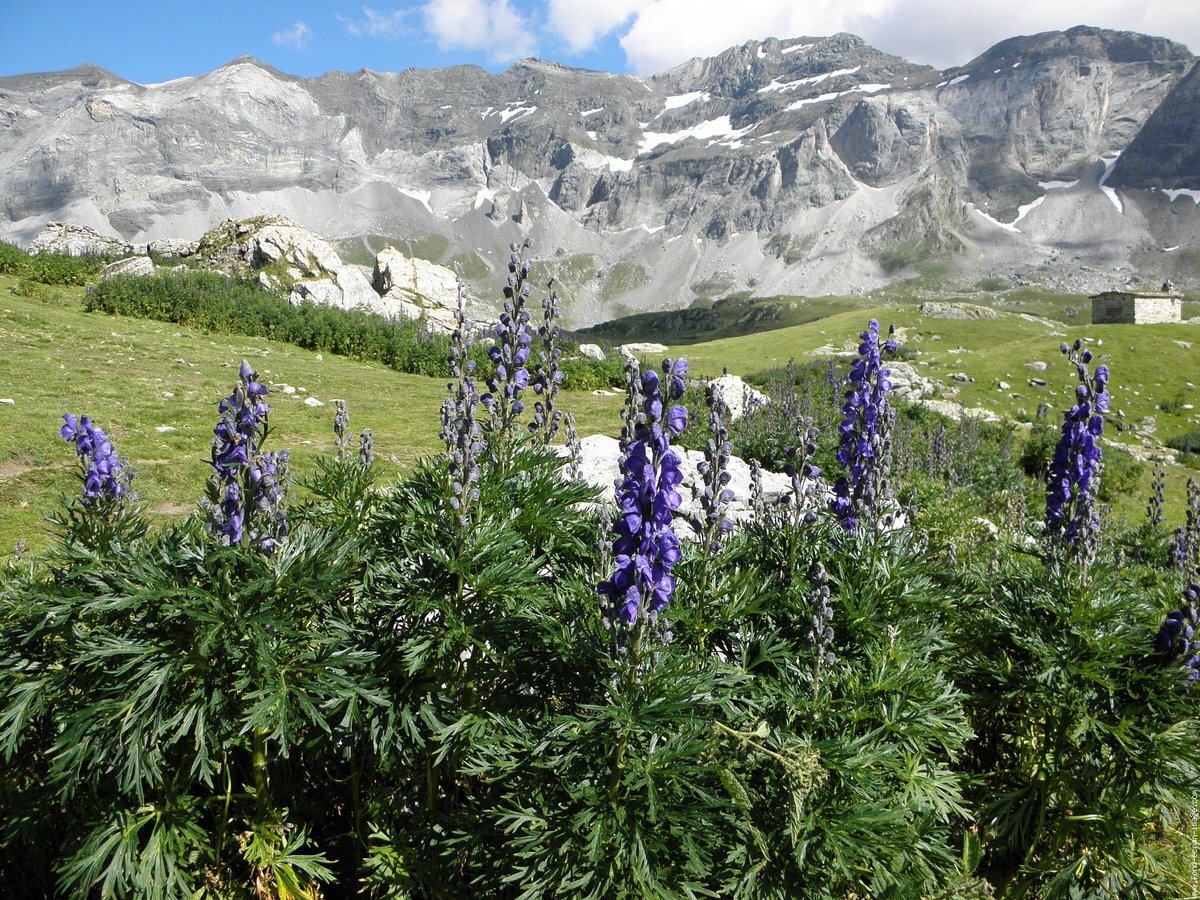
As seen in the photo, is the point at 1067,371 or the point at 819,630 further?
the point at 1067,371

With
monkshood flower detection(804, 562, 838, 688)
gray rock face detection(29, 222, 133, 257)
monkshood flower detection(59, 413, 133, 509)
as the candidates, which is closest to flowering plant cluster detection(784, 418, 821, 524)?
monkshood flower detection(804, 562, 838, 688)

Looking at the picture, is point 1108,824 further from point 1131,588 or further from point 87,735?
point 87,735

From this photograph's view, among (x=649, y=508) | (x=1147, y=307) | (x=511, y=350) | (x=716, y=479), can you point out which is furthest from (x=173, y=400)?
(x=1147, y=307)

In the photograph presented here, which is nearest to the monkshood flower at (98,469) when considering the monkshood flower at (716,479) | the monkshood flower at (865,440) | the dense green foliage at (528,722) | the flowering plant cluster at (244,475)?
the dense green foliage at (528,722)

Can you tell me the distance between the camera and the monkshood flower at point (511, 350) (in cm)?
491

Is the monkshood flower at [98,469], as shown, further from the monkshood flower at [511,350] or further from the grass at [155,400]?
the grass at [155,400]

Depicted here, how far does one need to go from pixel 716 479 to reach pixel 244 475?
2.54 meters

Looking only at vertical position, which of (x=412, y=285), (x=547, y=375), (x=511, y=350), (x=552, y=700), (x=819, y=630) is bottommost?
(x=552, y=700)

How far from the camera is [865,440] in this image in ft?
17.4

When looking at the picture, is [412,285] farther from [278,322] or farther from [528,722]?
[528,722]

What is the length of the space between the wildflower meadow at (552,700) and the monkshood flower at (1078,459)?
0.61 metres

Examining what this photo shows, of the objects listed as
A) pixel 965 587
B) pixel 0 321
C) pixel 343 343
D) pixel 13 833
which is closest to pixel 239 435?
pixel 13 833

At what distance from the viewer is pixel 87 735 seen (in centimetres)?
267

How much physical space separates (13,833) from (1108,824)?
5.20 metres
